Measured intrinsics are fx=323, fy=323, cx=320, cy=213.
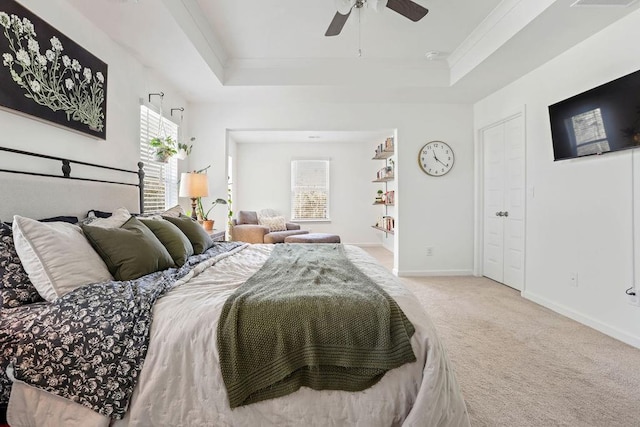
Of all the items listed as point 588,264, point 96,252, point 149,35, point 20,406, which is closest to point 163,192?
point 149,35

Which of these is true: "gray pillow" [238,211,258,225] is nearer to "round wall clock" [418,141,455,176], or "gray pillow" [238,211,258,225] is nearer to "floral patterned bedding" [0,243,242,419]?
"round wall clock" [418,141,455,176]

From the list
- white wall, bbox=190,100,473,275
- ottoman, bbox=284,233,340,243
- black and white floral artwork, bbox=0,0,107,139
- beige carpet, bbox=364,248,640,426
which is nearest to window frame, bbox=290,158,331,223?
ottoman, bbox=284,233,340,243

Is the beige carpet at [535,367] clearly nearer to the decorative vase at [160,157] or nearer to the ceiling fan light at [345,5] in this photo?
the ceiling fan light at [345,5]

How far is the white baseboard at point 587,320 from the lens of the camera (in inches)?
97.0

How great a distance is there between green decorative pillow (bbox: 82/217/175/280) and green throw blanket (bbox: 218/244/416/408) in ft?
2.43

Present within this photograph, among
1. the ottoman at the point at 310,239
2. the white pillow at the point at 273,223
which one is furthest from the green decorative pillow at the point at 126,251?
the white pillow at the point at 273,223

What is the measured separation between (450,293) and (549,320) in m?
1.01

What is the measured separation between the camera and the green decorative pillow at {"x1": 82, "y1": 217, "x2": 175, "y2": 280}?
5.59 feet

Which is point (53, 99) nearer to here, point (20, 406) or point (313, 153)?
point (20, 406)

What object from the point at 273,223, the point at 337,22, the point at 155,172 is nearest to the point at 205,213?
the point at 155,172

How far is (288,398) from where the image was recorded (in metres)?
1.22

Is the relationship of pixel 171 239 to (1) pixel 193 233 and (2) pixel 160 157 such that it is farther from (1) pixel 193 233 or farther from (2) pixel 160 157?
(2) pixel 160 157

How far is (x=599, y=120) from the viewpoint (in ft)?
8.70

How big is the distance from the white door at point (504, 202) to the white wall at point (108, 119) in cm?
416
